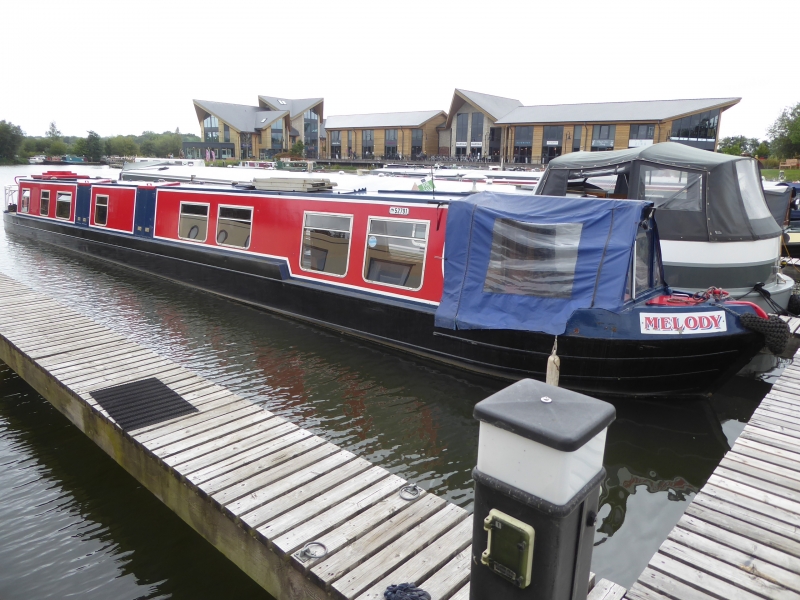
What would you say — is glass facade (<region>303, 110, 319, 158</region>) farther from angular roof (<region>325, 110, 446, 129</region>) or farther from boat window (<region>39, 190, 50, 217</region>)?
boat window (<region>39, 190, 50, 217</region>)

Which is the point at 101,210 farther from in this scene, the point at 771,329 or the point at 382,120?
the point at 382,120

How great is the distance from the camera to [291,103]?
73.3 meters

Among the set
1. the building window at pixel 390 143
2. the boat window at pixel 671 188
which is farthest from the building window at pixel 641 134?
the boat window at pixel 671 188

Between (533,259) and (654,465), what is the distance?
8.46ft

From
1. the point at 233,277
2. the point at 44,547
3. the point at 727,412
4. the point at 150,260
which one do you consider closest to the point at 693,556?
the point at 727,412

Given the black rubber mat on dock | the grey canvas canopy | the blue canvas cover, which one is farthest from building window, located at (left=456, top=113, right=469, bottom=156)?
the black rubber mat on dock

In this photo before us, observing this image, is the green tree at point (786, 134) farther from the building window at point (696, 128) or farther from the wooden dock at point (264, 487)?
the wooden dock at point (264, 487)

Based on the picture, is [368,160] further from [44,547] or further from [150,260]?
[44,547]

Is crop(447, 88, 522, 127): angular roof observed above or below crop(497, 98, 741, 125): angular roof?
above

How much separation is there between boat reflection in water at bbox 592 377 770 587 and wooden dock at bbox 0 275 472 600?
1795mm

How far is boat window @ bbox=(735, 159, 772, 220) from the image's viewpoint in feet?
26.6

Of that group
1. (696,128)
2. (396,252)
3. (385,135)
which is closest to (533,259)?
(396,252)

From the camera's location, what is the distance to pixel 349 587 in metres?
2.98

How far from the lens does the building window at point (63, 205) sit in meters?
16.0
